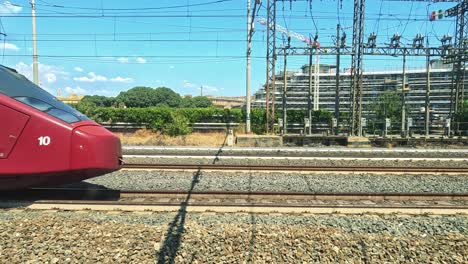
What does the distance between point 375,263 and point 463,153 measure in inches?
636

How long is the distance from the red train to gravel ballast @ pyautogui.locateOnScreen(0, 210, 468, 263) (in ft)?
2.43

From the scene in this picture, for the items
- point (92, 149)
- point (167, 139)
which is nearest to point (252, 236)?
point (92, 149)

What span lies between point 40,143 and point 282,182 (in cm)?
623

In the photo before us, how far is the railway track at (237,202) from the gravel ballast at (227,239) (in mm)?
677

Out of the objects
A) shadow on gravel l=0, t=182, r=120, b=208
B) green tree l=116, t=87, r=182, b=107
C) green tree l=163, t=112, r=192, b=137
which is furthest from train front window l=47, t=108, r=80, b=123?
green tree l=116, t=87, r=182, b=107

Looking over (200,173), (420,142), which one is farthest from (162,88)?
(200,173)

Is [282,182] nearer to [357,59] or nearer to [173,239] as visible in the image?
[173,239]

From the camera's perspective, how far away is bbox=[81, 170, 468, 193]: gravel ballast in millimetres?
9273

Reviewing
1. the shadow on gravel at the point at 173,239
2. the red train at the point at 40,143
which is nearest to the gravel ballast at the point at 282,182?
the shadow on gravel at the point at 173,239

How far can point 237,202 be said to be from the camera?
7.61m

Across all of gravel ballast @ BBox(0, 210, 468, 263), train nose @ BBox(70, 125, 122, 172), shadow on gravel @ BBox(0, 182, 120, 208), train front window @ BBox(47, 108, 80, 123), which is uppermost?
train front window @ BBox(47, 108, 80, 123)

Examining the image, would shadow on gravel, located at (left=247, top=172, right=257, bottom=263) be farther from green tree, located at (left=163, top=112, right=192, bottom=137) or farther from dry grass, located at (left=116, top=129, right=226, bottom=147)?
green tree, located at (left=163, top=112, right=192, bottom=137)

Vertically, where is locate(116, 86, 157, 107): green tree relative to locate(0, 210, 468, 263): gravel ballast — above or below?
above

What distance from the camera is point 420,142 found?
22969 mm
